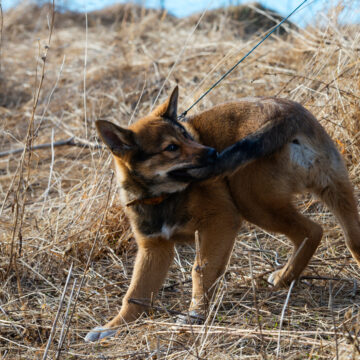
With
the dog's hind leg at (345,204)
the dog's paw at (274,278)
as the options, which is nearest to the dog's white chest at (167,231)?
the dog's paw at (274,278)

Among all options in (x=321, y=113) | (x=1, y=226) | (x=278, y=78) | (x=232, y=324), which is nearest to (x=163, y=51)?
(x=278, y=78)

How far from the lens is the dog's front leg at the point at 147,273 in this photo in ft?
12.2

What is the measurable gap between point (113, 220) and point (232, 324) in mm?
1991

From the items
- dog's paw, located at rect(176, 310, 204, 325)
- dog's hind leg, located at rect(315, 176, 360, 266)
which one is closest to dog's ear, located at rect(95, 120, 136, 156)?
dog's paw, located at rect(176, 310, 204, 325)

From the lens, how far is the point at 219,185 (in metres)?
3.69

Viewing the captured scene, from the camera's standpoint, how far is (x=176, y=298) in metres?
3.98

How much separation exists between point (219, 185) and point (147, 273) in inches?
33.8

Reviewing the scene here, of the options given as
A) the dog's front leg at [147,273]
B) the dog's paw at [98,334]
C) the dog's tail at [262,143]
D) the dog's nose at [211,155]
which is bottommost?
the dog's paw at [98,334]

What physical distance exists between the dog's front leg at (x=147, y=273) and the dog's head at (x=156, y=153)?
0.43m

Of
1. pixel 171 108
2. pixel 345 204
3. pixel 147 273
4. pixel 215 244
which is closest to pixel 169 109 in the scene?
pixel 171 108

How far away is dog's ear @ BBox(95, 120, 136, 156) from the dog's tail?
502 mm

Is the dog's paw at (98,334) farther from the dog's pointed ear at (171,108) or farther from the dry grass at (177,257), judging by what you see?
the dog's pointed ear at (171,108)

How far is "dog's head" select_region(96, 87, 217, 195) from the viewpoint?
365cm

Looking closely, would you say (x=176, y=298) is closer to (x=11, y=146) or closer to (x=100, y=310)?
(x=100, y=310)
